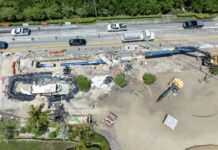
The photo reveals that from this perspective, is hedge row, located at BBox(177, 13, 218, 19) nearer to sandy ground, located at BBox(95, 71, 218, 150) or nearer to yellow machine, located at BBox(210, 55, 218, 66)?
yellow machine, located at BBox(210, 55, 218, 66)

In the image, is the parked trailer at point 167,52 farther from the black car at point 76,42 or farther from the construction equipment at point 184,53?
the black car at point 76,42

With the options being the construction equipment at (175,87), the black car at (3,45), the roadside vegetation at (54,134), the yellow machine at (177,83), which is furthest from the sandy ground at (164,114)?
the black car at (3,45)

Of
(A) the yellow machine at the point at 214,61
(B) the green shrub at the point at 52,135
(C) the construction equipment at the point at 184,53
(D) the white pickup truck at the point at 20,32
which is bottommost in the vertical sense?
(B) the green shrub at the point at 52,135

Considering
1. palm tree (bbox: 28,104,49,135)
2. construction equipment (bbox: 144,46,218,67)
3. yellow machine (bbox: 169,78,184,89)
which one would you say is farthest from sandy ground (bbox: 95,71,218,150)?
palm tree (bbox: 28,104,49,135)

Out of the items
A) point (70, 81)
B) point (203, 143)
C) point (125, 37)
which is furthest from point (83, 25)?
point (203, 143)

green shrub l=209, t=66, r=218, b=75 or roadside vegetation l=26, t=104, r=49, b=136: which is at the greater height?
green shrub l=209, t=66, r=218, b=75

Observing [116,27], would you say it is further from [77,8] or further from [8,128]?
[8,128]
